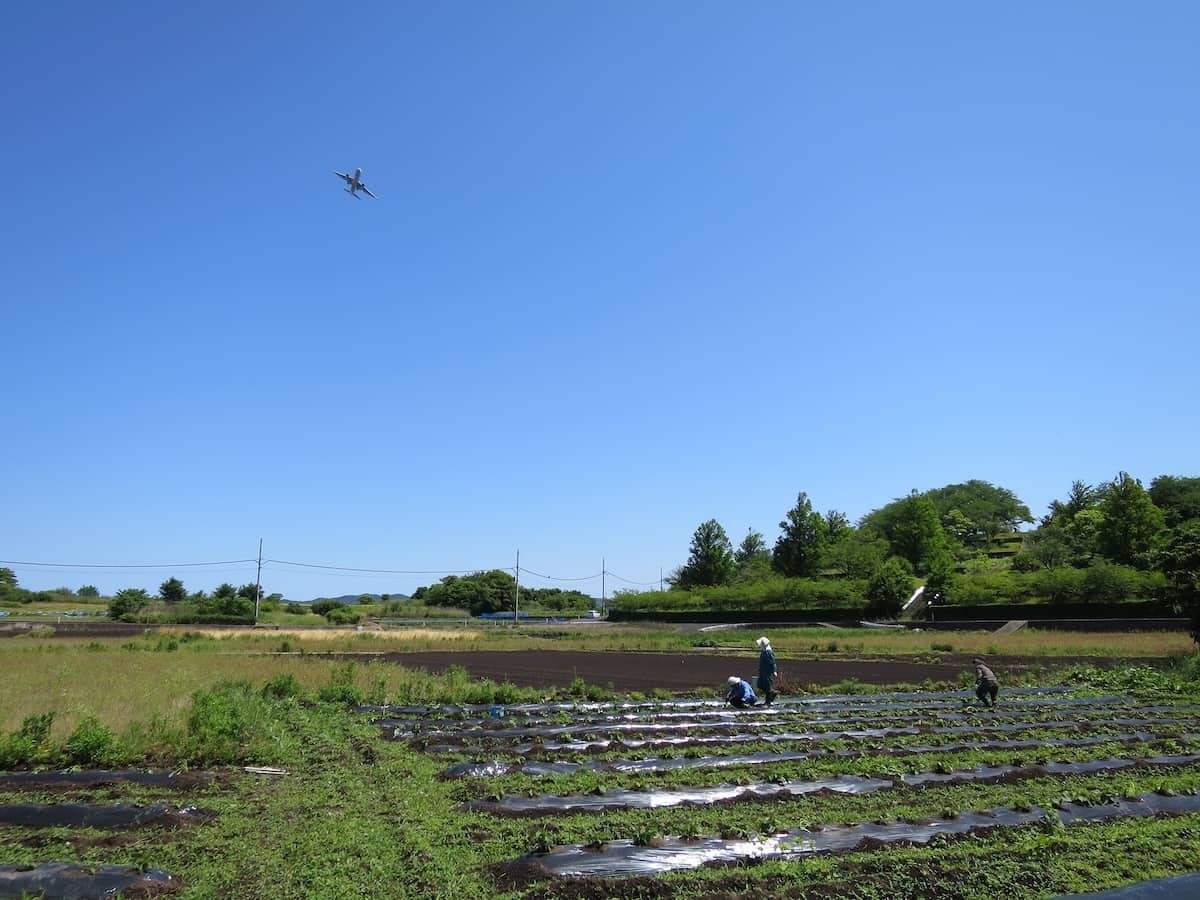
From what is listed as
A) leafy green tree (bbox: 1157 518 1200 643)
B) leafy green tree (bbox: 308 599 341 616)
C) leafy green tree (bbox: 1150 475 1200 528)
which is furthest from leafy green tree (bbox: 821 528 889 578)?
leafy green tree (bbox: 308 599 341 616)

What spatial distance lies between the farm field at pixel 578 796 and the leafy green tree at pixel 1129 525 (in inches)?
2251

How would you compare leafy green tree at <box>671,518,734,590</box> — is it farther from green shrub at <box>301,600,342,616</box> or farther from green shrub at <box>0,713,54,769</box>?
green shrub at <box>0,713,54,769</box>

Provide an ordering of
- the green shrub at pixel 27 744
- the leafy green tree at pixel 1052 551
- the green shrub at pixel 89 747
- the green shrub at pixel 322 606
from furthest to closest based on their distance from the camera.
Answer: the green shrub at pixel 322 606
the leafy green tree at pixel 1052 551
the green shrub at pixel 89 747
the green shrub at pixel 27 744

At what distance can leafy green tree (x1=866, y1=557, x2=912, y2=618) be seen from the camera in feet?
218

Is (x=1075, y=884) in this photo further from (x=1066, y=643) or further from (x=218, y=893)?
(x=1066, y=643)

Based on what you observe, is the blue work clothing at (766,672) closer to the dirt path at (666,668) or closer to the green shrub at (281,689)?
the dirt path at (666,668)

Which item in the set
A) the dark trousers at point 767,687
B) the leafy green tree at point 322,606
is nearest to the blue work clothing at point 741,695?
the dark trousers at point 767,687

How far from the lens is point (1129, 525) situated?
2689 inches

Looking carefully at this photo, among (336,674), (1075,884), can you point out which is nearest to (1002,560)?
(336,674)

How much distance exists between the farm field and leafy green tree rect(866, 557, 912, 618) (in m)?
48.0

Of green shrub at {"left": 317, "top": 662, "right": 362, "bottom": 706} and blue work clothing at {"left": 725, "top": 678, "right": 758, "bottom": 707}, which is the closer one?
blue work clothing at {"left": 725, "top": 678, "right": 758, "bottom": 707}

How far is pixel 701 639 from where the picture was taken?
51.5m

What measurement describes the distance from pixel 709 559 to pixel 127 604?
62269mm

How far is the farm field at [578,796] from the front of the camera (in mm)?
6734
